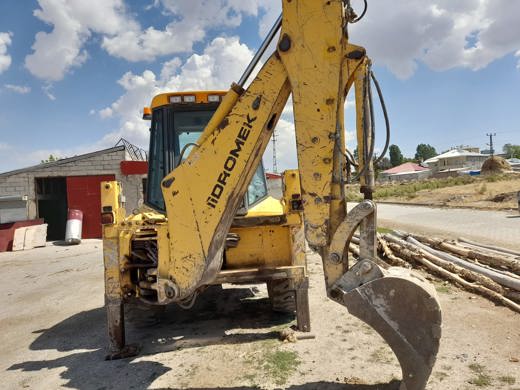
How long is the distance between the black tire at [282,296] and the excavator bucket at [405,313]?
90.6 inches

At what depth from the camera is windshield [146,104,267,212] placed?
17.6ft

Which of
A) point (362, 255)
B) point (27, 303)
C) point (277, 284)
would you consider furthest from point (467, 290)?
point (27, 303)

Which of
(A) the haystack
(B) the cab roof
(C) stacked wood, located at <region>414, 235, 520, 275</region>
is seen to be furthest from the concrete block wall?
(A) the haystack

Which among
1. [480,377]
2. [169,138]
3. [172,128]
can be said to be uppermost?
[172,128]

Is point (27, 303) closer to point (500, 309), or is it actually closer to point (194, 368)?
point (194, 368)

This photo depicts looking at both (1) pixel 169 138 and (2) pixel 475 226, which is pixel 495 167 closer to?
(2) pixel 475 226

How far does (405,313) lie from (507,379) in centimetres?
137

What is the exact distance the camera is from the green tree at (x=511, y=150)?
9778cm

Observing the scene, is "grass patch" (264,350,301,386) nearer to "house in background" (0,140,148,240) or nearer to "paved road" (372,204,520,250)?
"paved road" (372,204,520,250)

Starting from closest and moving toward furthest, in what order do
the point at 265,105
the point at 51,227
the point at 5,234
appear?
the point at 265,105 < the point at 5,234 < the point at 51,227

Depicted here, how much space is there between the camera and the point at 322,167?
128 inches

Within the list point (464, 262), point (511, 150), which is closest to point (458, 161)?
point (511, 150)

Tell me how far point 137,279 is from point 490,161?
52.2 meters

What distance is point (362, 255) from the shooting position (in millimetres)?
3189
